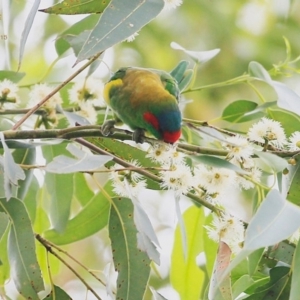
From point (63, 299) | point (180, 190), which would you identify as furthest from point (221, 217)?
point (63, 299)

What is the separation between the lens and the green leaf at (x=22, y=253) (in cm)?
93

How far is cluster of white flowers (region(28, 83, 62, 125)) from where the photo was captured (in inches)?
Answer: 43.4

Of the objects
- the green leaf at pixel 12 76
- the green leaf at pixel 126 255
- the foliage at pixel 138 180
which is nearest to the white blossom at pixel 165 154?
the foliage at pixel 138 180

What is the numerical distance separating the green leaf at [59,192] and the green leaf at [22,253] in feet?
0.80

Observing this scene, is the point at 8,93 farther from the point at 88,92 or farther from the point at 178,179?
the point at 178,179

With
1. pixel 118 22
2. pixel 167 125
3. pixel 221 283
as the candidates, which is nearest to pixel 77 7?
pixel 118 22

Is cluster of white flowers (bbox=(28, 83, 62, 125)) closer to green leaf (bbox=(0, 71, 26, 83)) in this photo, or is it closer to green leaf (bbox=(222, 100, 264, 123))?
green leaf (bbox=(0, 71, 26, 83))

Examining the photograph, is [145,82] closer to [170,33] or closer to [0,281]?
[0,281]

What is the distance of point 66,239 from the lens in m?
1.23

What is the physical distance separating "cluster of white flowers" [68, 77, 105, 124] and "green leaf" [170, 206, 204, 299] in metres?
0.32

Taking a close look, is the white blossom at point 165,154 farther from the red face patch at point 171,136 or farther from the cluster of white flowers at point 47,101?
the cluster of white flowers at point 47,101

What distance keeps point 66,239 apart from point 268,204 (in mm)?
638

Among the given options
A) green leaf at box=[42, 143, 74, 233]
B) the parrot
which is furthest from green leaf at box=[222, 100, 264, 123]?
green leaf at box=[42, 143, 74, 233]

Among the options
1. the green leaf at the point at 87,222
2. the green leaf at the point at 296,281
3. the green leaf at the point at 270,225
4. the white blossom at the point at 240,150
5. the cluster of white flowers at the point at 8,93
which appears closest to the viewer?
the green leaf at the point at 270,225
